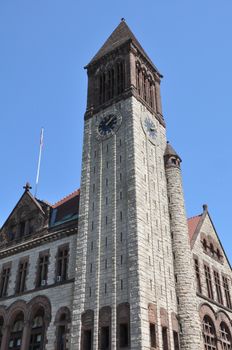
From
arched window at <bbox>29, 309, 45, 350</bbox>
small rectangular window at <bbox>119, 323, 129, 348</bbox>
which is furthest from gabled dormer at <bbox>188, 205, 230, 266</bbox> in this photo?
arched window at <bbox>29, 309, 45, 350</bbox>

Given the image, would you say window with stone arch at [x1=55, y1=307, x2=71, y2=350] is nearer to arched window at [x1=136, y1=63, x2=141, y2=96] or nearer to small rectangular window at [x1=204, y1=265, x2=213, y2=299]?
small rectangular window at [x1=204, y1=265, x2=213, y2=299]

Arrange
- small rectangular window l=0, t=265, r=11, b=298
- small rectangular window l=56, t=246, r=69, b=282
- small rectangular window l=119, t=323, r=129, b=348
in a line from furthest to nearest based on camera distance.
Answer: small rectangular window l=0, t=265, r=11, b=298 → small rectangular window l=56, t=246, r=69, b=282 → small rectangular window l=119, t=323, r=129, b=348

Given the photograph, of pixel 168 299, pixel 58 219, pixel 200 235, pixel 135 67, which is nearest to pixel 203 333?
pixel 168 299

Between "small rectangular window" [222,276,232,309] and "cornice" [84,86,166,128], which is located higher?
"cornice" [84,86,166,128]

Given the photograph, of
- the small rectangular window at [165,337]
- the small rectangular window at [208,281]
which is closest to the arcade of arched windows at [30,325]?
the small rectangular window at [165,337]

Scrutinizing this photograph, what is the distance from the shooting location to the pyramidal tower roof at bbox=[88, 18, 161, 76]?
4806 centimetres

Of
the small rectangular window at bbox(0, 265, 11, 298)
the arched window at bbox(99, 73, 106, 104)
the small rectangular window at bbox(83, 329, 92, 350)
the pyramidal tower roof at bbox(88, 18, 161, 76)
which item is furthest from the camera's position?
the pyramidal tower roof at bbox(88, 18, 161, 76)

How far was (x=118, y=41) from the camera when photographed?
4922 cm

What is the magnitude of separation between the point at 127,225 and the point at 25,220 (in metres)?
14.1

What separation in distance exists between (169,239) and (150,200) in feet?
12.7

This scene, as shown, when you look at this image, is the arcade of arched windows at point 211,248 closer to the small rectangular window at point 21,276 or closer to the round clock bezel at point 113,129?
the round clock bezel at point 113,129

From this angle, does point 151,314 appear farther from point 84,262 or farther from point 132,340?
point 84,262

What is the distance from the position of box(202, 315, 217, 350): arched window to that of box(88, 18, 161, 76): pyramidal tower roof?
2912cm

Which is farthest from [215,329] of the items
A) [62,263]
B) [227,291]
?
[62,263]
